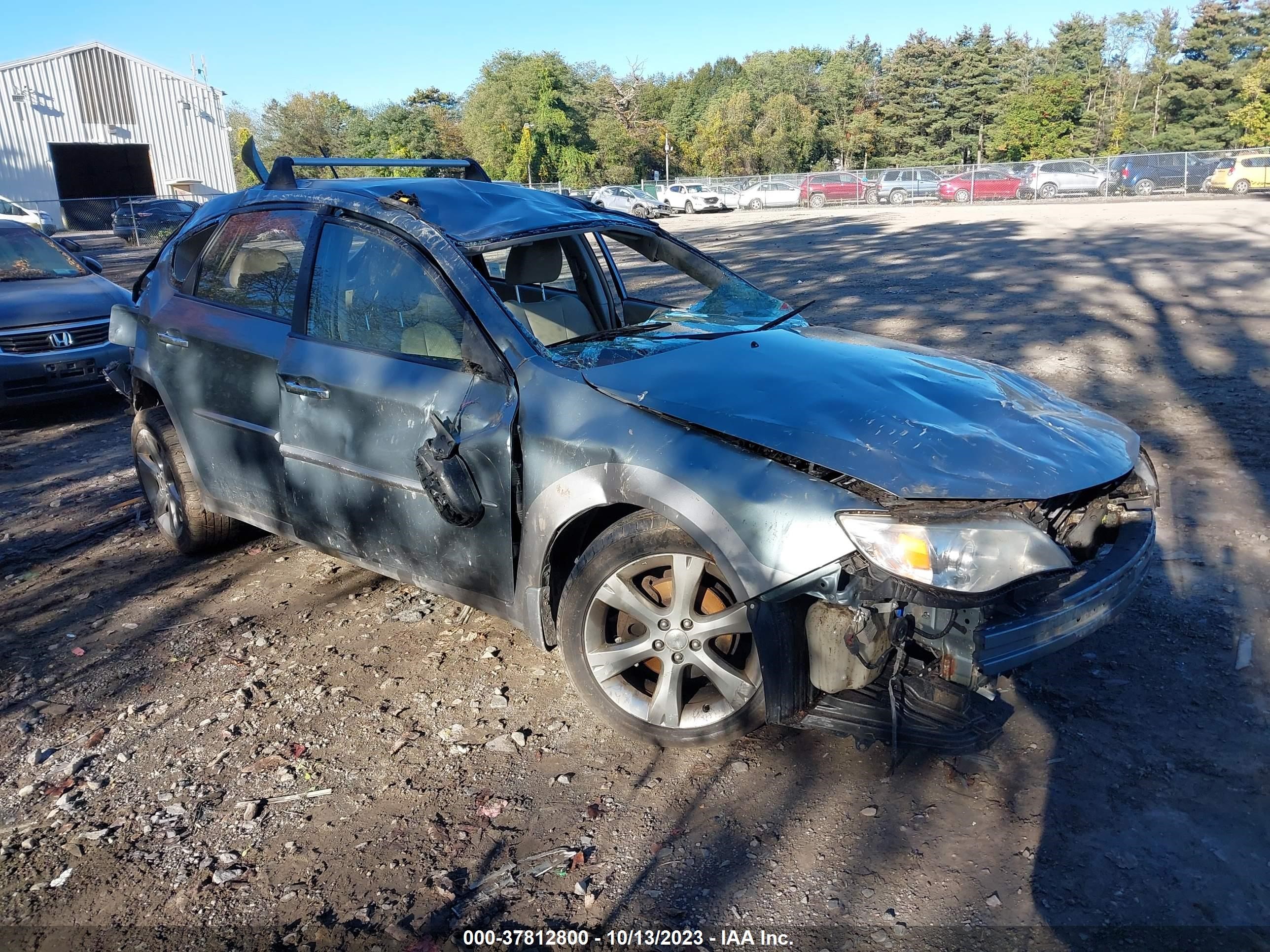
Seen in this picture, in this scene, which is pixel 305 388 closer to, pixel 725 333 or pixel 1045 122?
pixel 725 333

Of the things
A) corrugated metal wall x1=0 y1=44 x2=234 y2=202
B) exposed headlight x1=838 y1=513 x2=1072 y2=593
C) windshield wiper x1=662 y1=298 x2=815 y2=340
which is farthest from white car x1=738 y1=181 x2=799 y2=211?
exposed headlight x1=838 y1=513 x2=1072 y2=593

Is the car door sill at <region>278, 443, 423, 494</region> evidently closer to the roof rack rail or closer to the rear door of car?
the rear door of car

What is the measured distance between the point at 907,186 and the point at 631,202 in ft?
42.4

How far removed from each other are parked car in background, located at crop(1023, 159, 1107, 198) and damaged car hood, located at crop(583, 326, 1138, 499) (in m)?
39.2

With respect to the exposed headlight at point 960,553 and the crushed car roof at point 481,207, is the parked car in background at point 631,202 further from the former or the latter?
the exposed headlight at point 960,553

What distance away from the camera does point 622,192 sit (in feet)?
135

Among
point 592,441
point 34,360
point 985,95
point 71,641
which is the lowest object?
point 71,641

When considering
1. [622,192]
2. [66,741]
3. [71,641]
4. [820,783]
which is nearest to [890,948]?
[820,783]

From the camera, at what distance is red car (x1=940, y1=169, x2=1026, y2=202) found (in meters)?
39.6

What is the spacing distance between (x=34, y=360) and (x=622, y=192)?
117 feet

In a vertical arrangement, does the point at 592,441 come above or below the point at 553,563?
above

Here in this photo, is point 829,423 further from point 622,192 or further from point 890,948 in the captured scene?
point 622,192

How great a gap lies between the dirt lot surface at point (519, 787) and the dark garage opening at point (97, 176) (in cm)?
4028

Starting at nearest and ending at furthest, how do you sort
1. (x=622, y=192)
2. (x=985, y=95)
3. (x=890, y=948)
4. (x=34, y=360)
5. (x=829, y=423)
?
1. (x=890, y=948)
2. (x=829, y=423)
3. (x=34, y=360)
4. (x=622, y=192)
5. (x=985, y=95)
